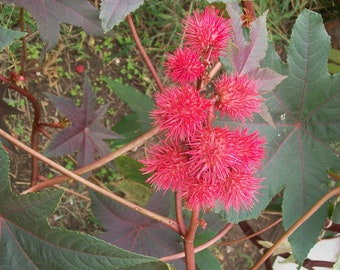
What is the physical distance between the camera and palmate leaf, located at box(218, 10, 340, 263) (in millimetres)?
1005

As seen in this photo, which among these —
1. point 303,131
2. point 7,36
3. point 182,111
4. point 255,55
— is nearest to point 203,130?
point 182,111

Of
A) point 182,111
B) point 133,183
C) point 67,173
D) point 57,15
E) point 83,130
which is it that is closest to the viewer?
point 182,111

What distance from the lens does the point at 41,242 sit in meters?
0.78

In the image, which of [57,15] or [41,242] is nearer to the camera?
[41,242]

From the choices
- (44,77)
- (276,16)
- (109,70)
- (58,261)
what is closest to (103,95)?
(109,70)

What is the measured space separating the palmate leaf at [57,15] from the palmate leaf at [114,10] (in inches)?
11.6

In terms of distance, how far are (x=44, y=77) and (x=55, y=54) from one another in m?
0.09

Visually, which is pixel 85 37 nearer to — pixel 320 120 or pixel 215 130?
pixel 320 120

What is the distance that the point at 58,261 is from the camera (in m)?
0.76

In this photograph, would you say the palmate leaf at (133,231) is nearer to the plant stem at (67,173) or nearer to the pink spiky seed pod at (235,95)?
the plant stem at (67,173)

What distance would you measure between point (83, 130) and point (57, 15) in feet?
0.94

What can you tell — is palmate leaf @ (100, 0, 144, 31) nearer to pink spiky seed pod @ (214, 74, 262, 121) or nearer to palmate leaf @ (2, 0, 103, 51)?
pink spiky seed pod @ (214, 74, 262, 121)

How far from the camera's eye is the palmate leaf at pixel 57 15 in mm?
979

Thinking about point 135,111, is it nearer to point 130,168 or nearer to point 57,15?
point 130,168
